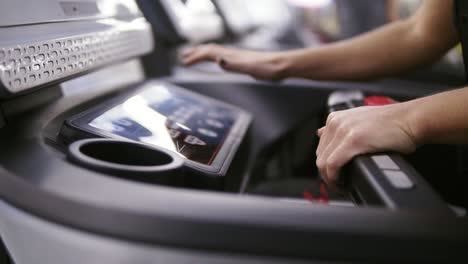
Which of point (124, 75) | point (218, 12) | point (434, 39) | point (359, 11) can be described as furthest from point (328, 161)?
point (359, 11)

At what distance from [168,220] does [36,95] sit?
51 centimetres

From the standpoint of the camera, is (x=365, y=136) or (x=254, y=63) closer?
(x=365, y=136)

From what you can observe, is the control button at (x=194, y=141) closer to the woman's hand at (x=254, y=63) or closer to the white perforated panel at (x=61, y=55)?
the white perforated panel at (x=61, y=55)

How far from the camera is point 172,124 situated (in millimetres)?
821

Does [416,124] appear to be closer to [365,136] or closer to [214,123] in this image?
[365,136]

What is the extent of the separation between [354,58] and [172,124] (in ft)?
1.86

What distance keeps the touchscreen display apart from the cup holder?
0.34 feet

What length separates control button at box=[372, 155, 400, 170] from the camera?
548mm

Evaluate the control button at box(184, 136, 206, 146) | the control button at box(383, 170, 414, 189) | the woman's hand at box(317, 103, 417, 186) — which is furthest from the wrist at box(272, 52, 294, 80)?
the control button at box(383, 170, 414, 189)

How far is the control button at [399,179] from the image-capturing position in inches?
19.8

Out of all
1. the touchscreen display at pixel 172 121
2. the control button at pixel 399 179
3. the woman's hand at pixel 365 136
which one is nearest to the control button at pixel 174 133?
the touchscreen display at pixel 172 121

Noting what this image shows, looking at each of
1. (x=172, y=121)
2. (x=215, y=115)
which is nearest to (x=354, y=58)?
(x=215, y=115)

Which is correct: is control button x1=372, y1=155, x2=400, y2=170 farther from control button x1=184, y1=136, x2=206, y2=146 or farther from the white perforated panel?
the white perforated panel

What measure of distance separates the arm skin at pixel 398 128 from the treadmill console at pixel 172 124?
20cm
